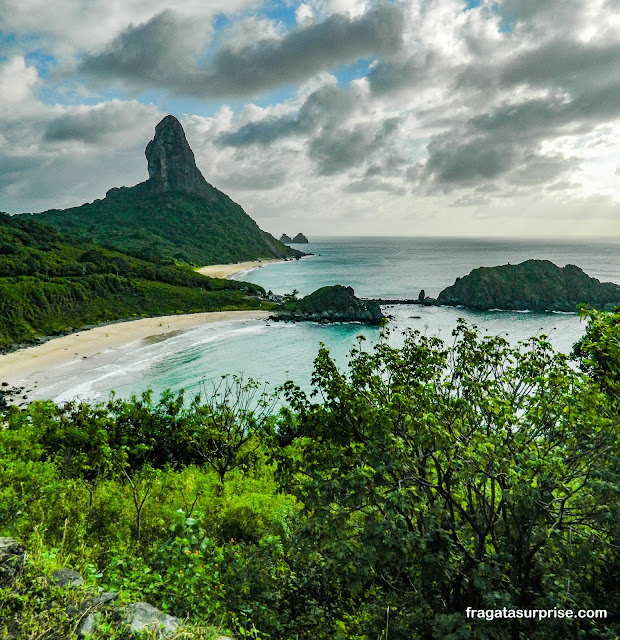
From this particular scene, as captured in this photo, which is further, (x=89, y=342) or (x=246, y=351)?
(x=89, y=342)

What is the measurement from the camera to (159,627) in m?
5.82

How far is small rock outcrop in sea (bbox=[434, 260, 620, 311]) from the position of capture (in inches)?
4358

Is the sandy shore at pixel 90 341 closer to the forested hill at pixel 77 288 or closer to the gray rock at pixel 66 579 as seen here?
the forested hill at pixel 77 288

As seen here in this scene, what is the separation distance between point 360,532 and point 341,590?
10.3 ft

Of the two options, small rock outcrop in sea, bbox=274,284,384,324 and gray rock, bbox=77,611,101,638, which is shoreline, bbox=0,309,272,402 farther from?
gray rock, bbox=77,611,101,638

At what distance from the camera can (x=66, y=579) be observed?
6.48 meters

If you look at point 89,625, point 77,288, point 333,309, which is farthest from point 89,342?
point 89,625

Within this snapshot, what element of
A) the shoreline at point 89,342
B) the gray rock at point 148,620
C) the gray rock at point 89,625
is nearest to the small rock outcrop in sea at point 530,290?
the shoreline at point 89,342

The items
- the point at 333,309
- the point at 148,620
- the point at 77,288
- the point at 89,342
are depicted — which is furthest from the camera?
the point at 333,309

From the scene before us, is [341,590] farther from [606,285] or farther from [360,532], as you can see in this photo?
[606,285]

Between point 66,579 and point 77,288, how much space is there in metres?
103

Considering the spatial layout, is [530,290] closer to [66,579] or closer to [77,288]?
[77,288]

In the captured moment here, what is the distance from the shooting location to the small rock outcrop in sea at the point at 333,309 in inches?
3807

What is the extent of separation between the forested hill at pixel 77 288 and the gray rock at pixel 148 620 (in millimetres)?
76606
